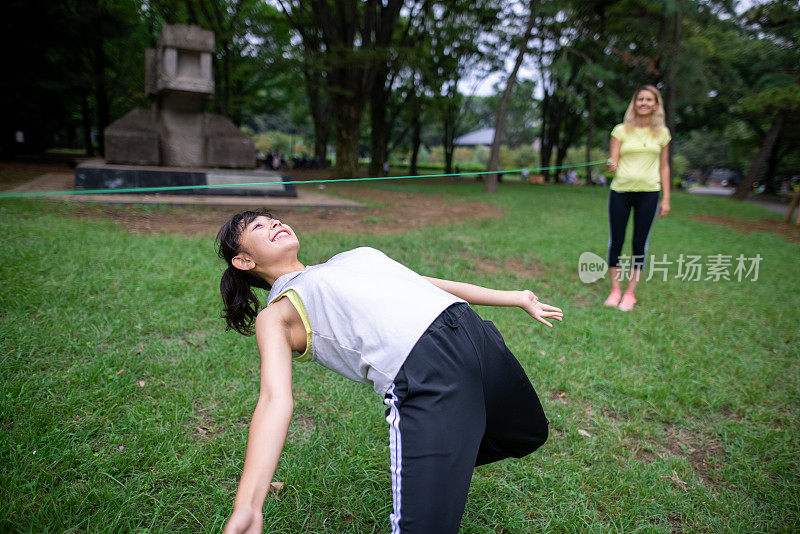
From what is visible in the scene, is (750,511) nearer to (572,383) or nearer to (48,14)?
(572,383)

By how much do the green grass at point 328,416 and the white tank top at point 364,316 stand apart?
37.0 inches

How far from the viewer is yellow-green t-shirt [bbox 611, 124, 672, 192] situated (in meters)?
4.37

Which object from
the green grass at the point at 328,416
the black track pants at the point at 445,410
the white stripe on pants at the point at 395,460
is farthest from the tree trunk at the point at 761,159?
the white stripe on pants at the point at 395,460

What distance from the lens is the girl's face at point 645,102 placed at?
429cm

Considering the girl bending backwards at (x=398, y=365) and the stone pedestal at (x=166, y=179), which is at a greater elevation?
the stone pedestal at (x=166, y=179)

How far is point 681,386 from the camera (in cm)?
314

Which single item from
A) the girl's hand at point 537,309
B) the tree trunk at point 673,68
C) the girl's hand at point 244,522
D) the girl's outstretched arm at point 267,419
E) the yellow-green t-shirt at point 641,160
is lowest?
the girl's hand at point 244,522

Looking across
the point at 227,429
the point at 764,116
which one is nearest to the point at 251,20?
the point at 764,116

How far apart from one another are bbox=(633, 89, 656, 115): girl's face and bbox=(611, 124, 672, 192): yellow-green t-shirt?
19 cm

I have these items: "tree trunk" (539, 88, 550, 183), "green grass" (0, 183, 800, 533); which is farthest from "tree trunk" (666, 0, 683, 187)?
"green grass" (0, 183, 800, 533)

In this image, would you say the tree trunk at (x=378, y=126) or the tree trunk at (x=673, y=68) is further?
the tree trunk at (x=378, y=126)

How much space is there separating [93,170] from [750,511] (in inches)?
373

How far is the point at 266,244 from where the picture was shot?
1.61 meters

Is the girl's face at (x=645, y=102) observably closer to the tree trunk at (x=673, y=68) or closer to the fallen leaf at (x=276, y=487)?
the fallen leaf at (x=276, y=487)
